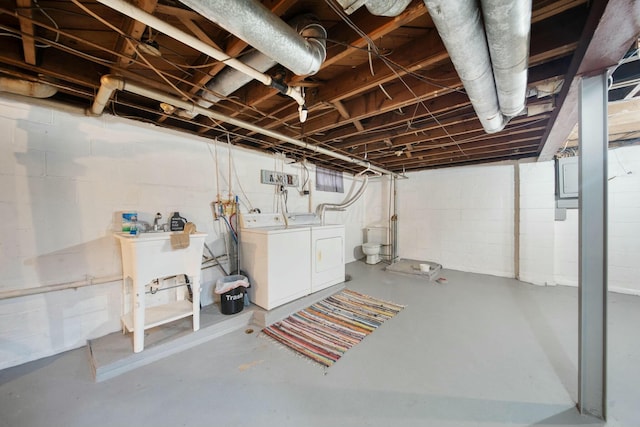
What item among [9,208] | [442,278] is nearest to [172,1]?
[9,208]

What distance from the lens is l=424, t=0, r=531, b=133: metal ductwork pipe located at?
0.87 metres

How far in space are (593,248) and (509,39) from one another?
1.36 m

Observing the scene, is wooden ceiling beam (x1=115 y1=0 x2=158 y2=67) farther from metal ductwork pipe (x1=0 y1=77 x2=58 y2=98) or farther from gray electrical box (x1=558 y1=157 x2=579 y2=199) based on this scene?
gray electrical box (x1=558 y1=157 x2=579 y2=199)

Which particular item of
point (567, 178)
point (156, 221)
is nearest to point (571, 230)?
point (567, 178)

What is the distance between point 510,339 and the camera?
2.16m

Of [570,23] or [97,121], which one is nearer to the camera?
[570,23]

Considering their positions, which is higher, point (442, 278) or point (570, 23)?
point (570, 23)

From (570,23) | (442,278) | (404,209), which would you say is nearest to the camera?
(570,23)

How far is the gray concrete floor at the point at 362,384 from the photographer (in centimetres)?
138

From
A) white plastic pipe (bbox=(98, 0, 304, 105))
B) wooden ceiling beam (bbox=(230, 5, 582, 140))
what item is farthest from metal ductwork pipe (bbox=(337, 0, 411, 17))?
white plastic pipe (bbox=(98, 0, 304, 105))

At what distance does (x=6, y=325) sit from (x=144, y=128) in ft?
6.55

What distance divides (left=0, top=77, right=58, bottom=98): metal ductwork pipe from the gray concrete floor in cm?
215

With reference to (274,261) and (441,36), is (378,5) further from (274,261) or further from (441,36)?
(274,261)

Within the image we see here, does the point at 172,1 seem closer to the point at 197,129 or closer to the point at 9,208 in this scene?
the point at 197,129
